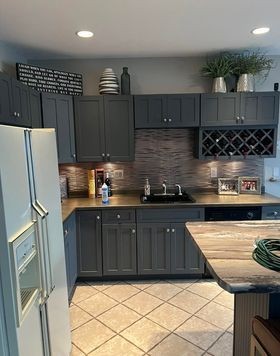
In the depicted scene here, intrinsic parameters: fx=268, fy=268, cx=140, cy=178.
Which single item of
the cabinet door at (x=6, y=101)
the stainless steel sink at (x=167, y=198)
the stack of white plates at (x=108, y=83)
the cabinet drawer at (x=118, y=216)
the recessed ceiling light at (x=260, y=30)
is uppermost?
the recessed ceiling light at (x=260, y=30)

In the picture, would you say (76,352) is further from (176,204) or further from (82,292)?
(176,204)

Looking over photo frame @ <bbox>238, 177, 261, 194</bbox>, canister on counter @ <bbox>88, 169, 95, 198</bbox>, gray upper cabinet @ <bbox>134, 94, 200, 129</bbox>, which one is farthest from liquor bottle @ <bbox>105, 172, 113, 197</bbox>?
photo frame @ <bbox>238, 177, 261, 194</bbox>

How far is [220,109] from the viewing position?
3.17 metres

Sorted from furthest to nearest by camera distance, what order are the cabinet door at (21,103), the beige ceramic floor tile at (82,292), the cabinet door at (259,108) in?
the cabinet door at (259,108), the beige ceramic floor tile at (82,292), the cabinet door at (21,103)

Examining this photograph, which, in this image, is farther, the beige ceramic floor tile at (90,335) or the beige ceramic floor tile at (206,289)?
the beige ceramic floor tile at (206,289)

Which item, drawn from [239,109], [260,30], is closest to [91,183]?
[239,109]

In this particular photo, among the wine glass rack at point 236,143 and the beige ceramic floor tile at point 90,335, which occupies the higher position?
the wine glass rack at point 236,143

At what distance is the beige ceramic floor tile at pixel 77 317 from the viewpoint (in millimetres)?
2415

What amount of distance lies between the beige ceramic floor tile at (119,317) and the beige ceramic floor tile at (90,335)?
6cm

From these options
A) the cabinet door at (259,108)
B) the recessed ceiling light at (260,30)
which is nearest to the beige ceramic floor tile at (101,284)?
the cabinet door at (259,108)

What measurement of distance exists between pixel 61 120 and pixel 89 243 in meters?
1.44

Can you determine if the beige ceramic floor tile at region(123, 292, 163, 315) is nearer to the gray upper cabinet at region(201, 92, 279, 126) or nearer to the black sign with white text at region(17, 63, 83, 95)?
the gray upper cabinet at region(201, 92, 279, 126)

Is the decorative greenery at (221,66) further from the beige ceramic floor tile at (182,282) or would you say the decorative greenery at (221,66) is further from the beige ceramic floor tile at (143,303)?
the beige ceramic floor tile at (143,303)

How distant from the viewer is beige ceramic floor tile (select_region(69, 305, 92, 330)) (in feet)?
7.92
